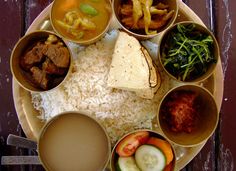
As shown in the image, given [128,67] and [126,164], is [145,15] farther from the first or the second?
[126,164]

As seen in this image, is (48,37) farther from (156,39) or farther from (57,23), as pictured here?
(156,39)

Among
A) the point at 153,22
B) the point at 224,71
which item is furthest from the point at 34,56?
the point at 224,71

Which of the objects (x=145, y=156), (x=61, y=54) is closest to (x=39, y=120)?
(x=61, y=54)

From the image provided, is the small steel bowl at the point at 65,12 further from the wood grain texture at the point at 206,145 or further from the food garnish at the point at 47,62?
the wood grain texture at the point at 206,145

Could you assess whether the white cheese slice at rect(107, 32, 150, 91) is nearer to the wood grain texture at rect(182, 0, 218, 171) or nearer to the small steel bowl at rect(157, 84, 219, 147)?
the small steel bowl at rect(157, 84, 219, 147)

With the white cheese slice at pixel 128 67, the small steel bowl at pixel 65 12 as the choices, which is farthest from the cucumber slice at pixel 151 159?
the small steel bowl at pixel 65 12

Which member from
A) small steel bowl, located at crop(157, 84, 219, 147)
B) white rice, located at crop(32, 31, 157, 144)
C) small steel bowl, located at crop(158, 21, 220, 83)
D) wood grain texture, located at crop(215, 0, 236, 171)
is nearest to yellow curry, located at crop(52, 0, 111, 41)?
white rice, located at crop(32, 31, 157, 144)
